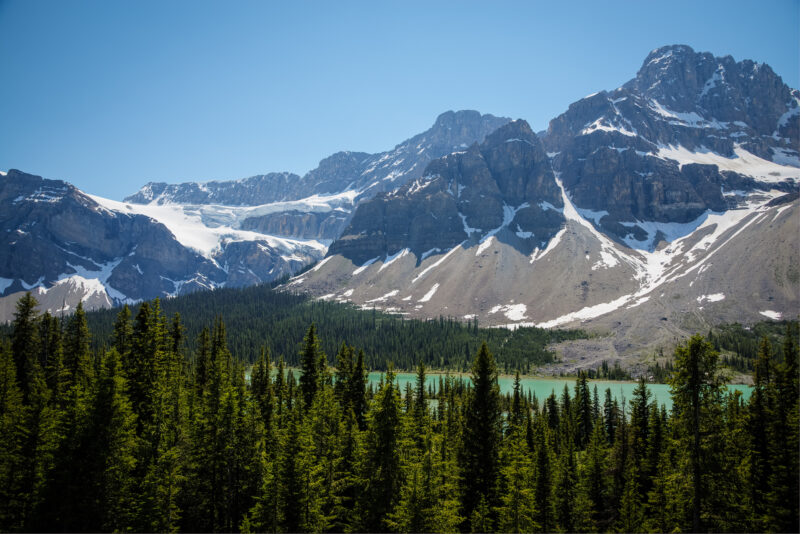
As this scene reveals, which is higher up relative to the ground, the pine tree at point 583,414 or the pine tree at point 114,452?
the pine tree at point 114,452

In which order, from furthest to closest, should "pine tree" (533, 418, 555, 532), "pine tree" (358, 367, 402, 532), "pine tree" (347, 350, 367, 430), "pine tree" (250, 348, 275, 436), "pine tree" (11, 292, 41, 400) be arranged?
Result: "pine tree" (347, 350, 367, 430)
"pine tree" (11, 292, 41, 400)
"pine tree" (250, 348, 275, 436)
"pine tree" (533, 418, 555, 532)
"pine tree" (358, 367, 402, 532)

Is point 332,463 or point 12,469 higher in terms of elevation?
point 12,469

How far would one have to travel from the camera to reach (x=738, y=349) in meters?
168

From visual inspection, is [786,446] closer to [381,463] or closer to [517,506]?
[517,506]

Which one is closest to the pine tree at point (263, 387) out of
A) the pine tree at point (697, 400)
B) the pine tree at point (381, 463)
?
the pine tree at point (381, 463)

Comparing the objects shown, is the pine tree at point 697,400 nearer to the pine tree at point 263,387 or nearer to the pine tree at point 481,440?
the pine tree at point 481,440

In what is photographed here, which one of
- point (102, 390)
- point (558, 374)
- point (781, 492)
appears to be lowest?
point (558, 374)

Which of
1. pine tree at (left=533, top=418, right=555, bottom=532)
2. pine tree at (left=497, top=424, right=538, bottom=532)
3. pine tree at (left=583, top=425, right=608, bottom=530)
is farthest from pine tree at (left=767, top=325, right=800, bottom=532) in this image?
pine tree at (left=583, top=425, right=608, bottom=530)

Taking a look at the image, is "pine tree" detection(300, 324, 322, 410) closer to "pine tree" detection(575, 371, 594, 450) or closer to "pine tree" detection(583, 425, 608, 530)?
"pine tree" detection(583, 425, 608, 530)

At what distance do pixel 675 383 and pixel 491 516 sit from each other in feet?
50.6

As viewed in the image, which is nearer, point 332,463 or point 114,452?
point 114,452

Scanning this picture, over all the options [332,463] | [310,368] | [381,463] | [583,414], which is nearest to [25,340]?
[310,368]

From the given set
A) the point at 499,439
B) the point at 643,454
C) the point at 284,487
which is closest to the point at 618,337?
the point at 643,454

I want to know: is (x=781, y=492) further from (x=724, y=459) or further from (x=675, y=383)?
(x=675, y=383)
